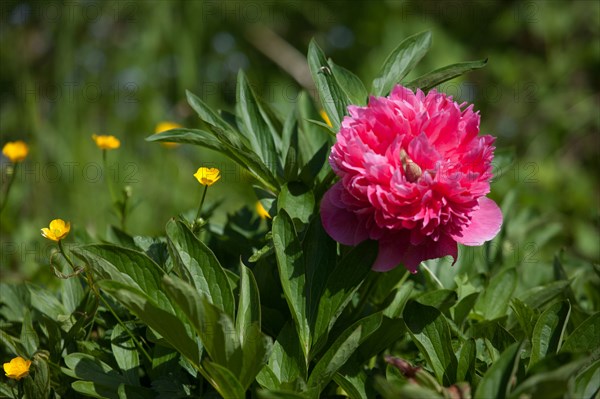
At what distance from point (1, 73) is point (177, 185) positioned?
1.31m

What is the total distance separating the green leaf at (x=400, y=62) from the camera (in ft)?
3.59

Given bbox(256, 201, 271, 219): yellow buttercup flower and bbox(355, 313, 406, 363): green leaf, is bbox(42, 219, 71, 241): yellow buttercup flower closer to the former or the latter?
bbox(256, 201, 271, 219): yellow buttercup flower

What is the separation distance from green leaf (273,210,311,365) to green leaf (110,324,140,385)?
0.81 ft

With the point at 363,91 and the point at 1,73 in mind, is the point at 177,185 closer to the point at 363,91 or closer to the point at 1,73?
the point at 1,73

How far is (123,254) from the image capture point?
92cm

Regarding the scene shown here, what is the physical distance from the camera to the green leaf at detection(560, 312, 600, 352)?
35.0 inches

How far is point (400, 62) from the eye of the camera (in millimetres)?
1113

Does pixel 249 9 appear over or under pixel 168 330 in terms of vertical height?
under

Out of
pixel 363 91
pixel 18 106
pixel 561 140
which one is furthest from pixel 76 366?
pixel 561 140

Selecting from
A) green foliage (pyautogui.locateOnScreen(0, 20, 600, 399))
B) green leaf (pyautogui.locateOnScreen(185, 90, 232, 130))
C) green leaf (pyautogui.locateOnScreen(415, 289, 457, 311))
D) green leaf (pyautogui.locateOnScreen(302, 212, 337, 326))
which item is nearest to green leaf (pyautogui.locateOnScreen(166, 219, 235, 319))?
green foliage (pyautogui.locateOnScreen(0, 20, 600, 399))

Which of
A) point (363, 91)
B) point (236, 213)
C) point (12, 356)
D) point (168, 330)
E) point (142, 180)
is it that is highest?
point (363, 91)

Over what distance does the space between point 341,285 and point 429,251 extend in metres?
0.13

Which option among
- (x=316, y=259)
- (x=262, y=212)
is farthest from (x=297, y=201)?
(x=262, y=212)

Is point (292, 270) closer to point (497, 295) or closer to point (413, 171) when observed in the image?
point (413, 171)
